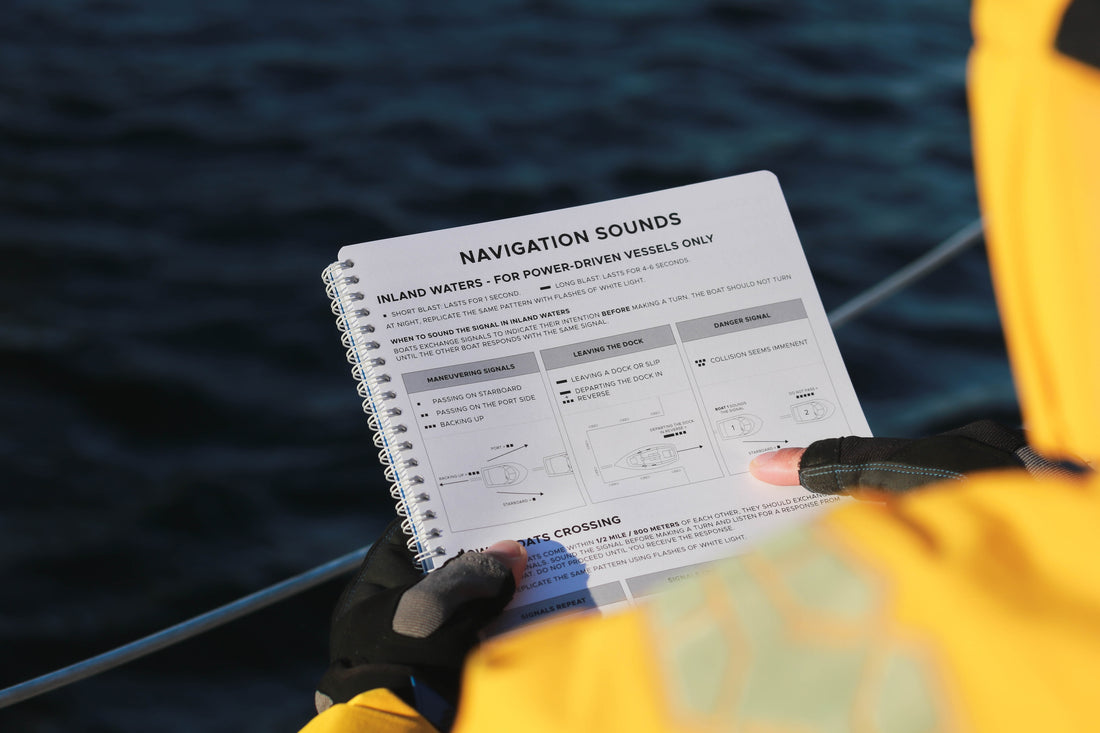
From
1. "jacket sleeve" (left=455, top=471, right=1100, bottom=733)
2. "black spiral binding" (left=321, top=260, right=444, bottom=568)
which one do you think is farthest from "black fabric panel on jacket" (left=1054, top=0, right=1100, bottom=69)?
"black spiral binding" (left=321, top=260, right=444, bottom=568)

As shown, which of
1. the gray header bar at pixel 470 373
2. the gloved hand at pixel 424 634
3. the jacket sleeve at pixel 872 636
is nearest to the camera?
the jacket sleeve at pixel 872 636

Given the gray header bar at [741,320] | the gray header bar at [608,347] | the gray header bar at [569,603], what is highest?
the gray header bar at [608,347]

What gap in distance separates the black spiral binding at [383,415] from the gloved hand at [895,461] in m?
0.26

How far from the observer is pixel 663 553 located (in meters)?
0.78

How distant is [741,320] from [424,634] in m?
0.36

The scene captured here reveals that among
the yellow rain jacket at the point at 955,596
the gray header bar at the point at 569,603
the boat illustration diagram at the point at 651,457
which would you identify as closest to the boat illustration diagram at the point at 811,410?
the boat illustration diagram at the point at 651,457

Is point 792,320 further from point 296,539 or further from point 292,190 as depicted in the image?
point 292,190

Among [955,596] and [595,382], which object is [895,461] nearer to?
[595,382]

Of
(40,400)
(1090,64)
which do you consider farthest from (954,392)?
(1090,64)

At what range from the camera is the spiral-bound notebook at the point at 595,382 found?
0.78 metres

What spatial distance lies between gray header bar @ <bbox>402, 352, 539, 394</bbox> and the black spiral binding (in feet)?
0.07

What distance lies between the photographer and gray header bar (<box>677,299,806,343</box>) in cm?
85

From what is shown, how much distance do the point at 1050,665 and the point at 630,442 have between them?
1.66 feet

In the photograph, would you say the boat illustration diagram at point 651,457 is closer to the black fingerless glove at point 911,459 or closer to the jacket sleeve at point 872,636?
the black fingerless glove at point 911,459
